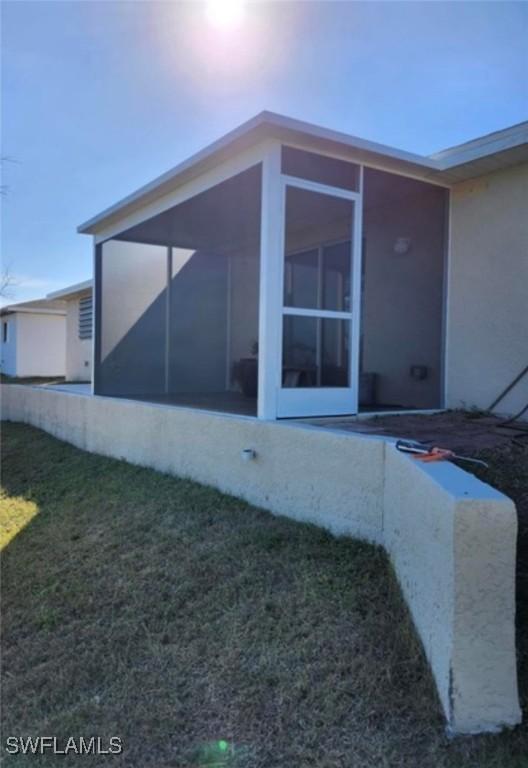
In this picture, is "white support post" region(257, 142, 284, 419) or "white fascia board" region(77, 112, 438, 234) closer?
"white fascia board" region(77, 112, 438, 234)

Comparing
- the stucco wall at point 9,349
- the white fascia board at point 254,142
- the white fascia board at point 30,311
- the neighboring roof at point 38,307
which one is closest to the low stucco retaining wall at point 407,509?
the white fascia board at point 254,142

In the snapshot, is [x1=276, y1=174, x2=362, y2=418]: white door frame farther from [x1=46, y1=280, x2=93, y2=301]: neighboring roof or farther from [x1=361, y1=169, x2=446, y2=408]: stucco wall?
[x1=46, y1=280, x2=93, y2=301]: neighboring roof

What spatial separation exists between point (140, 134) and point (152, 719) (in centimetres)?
821

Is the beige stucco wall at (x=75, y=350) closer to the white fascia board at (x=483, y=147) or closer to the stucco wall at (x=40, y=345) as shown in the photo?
the stucco wall at (x=40, y=345)

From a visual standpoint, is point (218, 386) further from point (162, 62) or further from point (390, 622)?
point (390, 622)

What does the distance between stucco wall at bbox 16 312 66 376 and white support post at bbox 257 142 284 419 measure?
679 inches

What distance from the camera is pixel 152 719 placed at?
2.38 meters

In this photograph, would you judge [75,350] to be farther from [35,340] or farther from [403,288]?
[403,288]

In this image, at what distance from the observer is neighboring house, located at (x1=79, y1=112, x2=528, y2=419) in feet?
15.3

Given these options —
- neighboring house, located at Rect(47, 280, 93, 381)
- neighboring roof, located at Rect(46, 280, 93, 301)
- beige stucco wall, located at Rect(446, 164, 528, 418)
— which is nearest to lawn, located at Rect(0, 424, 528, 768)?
beige stucco wall, located at Rect(446, 164, 528, 418)

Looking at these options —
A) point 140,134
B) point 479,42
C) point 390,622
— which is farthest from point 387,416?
point 140,134

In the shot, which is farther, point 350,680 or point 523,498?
point 523,498

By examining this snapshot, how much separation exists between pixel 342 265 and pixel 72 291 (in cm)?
1104

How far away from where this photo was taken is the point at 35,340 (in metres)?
20.5
